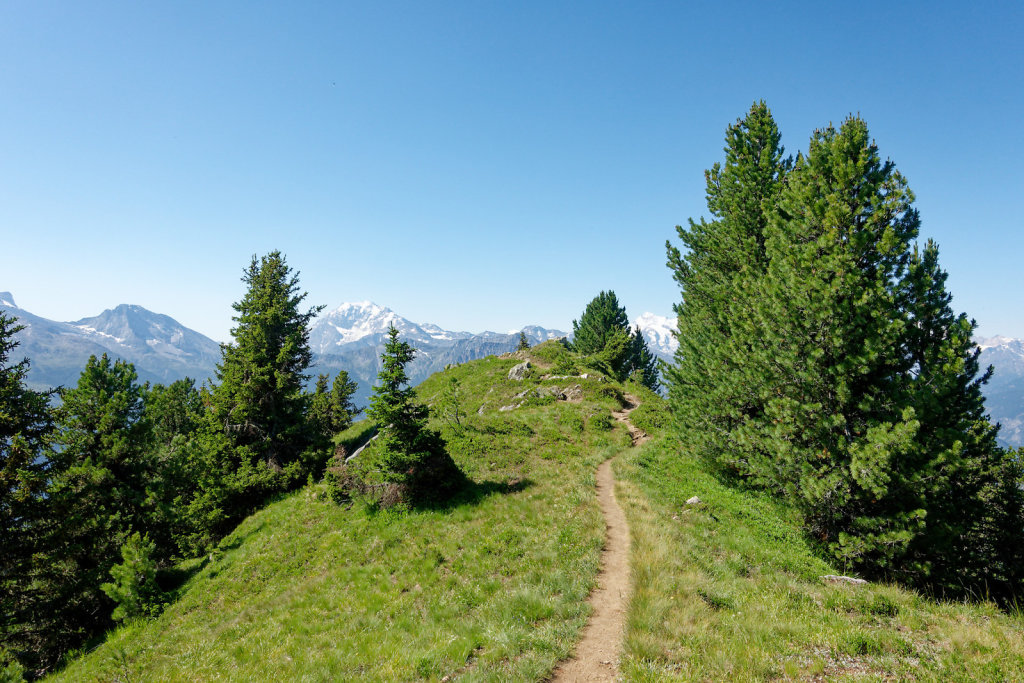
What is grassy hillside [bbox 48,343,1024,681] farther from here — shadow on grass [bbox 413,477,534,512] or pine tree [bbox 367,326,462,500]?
pine tree [bbox 367,326,462,500]

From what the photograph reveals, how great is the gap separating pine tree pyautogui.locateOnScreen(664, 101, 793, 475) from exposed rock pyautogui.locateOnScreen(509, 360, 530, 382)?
23.9 m

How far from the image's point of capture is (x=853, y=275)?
37.1 ft

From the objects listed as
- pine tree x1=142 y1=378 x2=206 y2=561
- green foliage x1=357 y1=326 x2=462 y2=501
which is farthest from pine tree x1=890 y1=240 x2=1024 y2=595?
pine tree x1=142 y1=378 x2=206 y2=561

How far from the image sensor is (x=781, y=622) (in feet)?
28.3

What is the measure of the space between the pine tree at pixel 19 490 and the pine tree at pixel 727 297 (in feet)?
89.5

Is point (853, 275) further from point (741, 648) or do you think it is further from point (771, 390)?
point (741, 648)

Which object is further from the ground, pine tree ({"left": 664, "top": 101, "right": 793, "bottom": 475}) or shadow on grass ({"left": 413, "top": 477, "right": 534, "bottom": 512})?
pine tree ({"left": 664, "top": 101, "right": 793, "bottom": 475})

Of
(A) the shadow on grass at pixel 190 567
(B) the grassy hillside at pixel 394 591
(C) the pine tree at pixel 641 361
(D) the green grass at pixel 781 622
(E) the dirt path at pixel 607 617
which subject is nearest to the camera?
(D) the green grass at pixel 781 622

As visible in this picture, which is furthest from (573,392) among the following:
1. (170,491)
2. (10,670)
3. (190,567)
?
(10,670)

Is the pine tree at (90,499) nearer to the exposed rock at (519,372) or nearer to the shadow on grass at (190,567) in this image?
the shadow on grass at (190,567)

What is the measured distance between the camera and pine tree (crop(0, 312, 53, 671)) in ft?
53.8

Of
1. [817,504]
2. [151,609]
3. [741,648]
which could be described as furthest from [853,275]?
[151,609]

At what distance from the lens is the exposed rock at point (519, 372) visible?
47.2m

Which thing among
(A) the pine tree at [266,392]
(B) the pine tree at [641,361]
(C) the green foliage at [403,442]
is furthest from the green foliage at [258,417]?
(B) the pine tree at [641,361]
